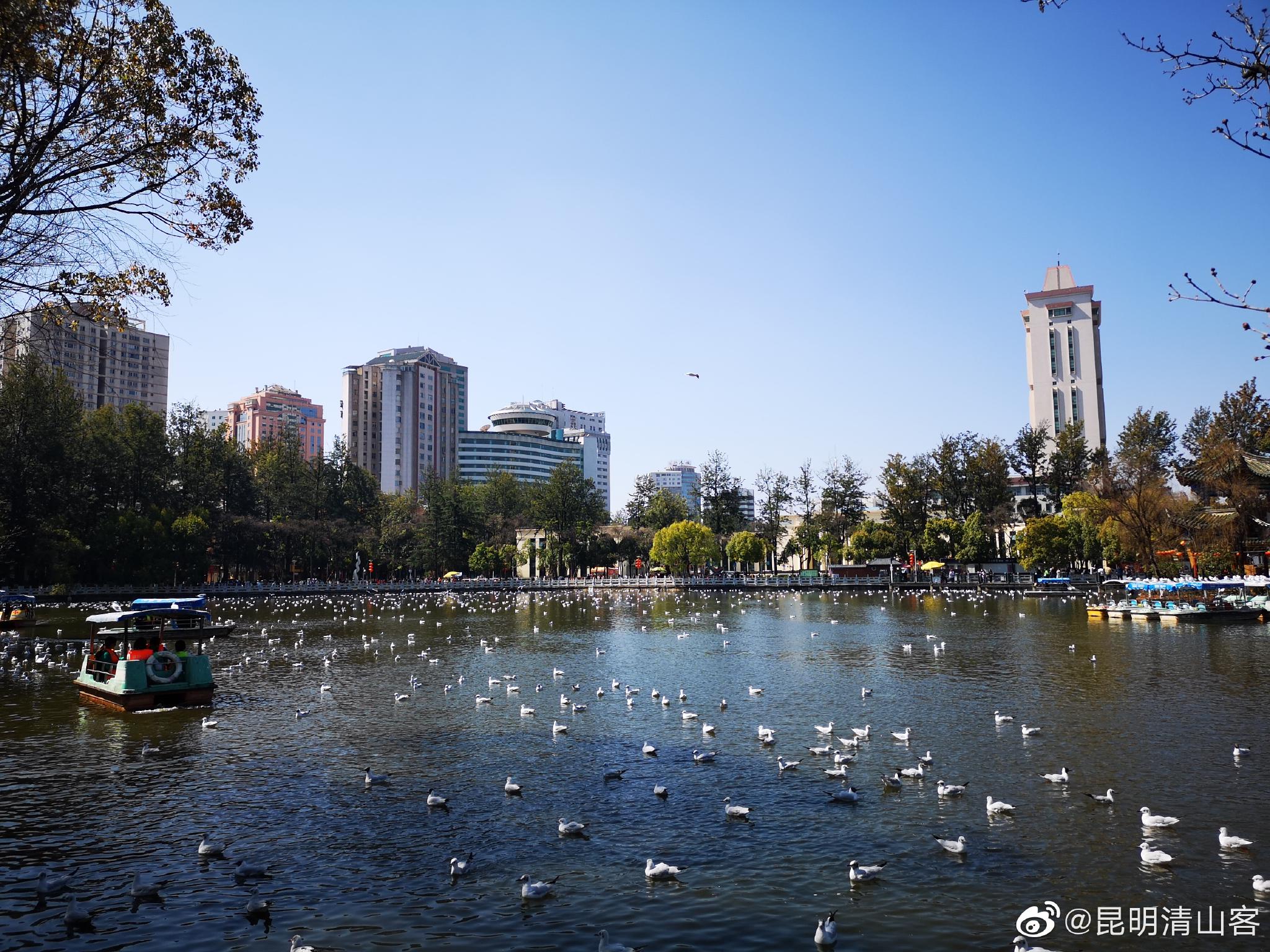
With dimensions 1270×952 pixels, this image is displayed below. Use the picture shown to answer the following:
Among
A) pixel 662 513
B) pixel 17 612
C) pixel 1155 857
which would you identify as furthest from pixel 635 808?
pixel 662 513

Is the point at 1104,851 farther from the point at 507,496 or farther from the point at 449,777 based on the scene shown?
the point at 507,496

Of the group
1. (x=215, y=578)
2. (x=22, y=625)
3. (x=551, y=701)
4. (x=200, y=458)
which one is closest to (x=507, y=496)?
(x=215, y=578)

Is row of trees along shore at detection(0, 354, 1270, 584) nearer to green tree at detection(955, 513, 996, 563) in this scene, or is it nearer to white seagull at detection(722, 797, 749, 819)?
green tree at detection(955, 513, 996, 563)

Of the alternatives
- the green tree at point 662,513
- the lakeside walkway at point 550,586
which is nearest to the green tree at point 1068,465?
the lakeside walkway at point 550,586

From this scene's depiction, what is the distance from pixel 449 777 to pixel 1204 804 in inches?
492

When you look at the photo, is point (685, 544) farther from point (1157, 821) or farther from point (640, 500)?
point (1157, 821)

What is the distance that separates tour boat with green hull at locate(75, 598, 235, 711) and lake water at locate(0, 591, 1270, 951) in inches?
32.2

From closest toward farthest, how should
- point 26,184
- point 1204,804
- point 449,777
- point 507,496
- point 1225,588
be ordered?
point 26,184 < point 1204,804 < point 449,777 < point 1225,588 < point 507,496

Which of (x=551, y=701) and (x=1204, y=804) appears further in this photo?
(x=551, y=701)

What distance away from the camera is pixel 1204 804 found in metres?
12.5

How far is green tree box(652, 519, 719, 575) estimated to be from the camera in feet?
306

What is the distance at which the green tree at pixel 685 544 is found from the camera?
9325 cm

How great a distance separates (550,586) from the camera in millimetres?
92938

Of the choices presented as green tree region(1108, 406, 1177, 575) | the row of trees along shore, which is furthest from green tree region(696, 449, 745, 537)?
green tree region(1108, 406, 1177, 575)
